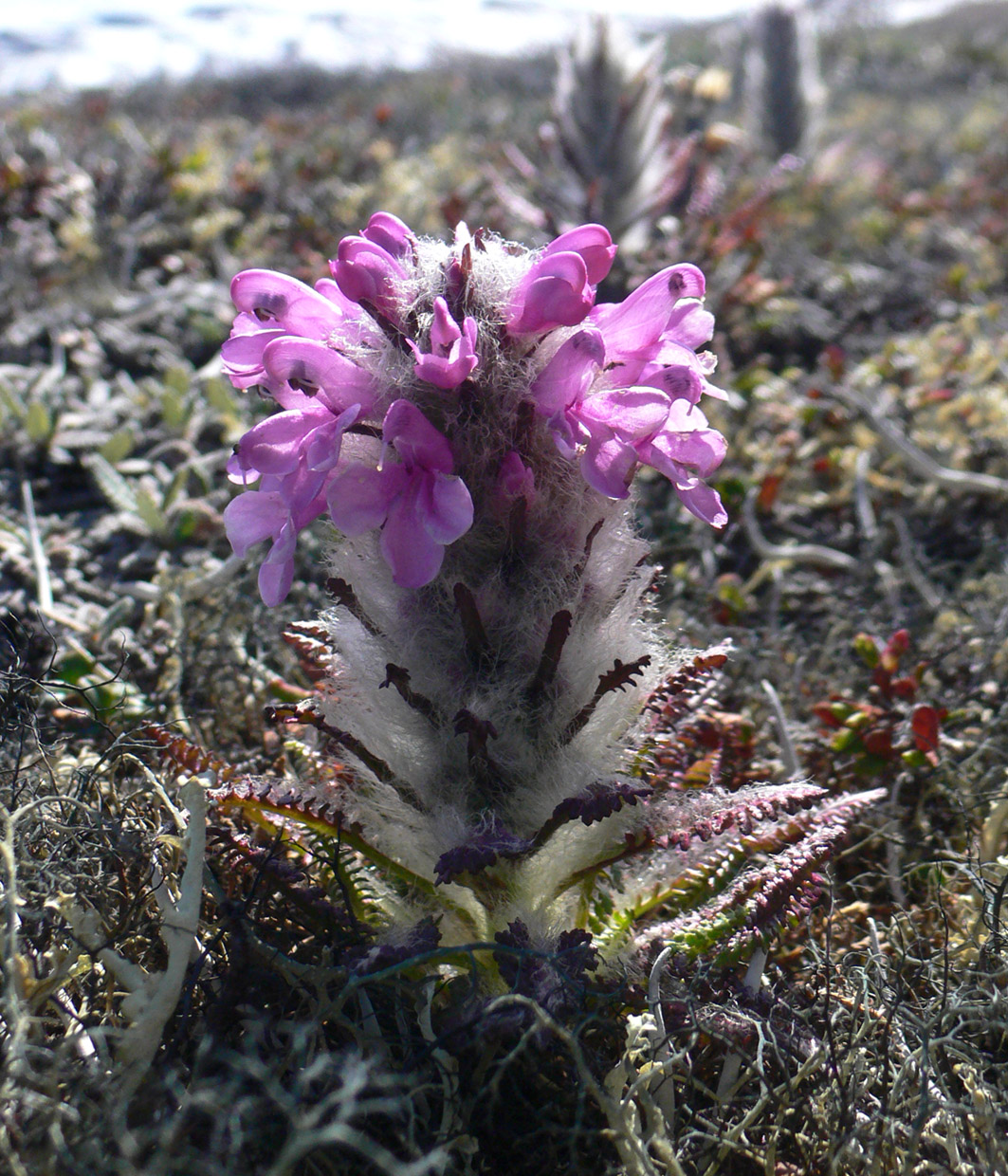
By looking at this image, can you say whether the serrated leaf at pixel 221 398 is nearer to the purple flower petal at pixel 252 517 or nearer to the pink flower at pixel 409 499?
the purple flower petal at pixel 252 517

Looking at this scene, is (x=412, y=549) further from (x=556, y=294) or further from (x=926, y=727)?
(x=926, y=727)

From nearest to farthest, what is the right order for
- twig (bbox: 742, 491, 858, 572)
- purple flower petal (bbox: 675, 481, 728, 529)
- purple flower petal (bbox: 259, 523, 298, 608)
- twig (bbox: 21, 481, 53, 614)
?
1. purple flower petal (bbox: 259, 523, 298, 608)
2. purple flower petal (bbox: 675, 481, 728, 529)
3. twig (bbox: 21, 481, 53, 614)
4. twig (bbox: 742, 491, 858, 572)

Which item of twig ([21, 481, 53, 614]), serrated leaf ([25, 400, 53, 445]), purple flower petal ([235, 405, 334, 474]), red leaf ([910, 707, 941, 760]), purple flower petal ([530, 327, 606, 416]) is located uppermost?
purple flower petal ([530, 327, 606, 416])

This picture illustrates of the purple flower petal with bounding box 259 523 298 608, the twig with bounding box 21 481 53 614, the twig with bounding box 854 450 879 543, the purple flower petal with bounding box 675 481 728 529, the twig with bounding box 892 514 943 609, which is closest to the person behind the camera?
the purple flower petal with bounding box 259 523 298 608

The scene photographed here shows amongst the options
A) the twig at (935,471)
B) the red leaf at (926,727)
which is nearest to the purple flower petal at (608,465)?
the red leaf at (926,727)

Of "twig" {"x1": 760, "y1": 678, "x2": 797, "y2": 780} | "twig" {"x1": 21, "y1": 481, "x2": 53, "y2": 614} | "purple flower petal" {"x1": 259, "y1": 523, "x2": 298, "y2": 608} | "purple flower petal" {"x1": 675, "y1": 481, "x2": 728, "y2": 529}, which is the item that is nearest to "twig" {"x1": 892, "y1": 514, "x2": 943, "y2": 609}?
"twig" {"x1": 760, "y1": 678, "x2": 797, "y2": 780}

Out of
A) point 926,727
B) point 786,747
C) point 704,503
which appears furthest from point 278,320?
point 926,727

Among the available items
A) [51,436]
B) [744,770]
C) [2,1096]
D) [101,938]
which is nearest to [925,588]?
[744,770]

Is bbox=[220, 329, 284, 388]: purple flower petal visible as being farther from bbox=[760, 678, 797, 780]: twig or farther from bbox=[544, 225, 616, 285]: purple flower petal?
bbox=[760, 678, 797, 780]: twig

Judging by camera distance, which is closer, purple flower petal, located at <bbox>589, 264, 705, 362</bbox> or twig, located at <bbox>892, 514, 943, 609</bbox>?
purple flower petal, located at <bbox>589, 264, 705, 362</bbox>
